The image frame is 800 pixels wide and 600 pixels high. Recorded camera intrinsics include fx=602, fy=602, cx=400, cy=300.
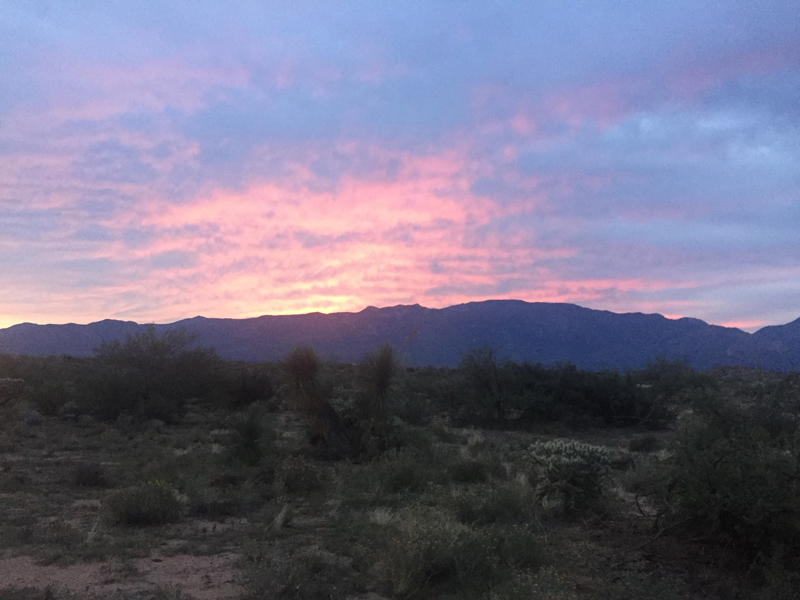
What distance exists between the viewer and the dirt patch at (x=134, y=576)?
7008mm

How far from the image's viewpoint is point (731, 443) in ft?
25.5

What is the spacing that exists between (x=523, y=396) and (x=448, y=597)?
22953mm

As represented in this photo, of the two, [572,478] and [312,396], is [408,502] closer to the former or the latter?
[572,478]

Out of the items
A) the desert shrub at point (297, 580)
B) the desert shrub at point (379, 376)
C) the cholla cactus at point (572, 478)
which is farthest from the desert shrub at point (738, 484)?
the desert shrub at point (379, 376)

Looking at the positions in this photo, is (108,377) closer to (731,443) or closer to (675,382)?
(731,443)

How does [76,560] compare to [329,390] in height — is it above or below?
below

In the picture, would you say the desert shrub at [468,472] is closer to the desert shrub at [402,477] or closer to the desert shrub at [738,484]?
the desert shrub at [402,477]

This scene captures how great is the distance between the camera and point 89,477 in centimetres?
1336

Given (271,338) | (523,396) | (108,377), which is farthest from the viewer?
(271,338)

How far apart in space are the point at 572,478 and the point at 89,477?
10.3m

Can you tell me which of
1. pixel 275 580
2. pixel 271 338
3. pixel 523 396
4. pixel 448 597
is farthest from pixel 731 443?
pixel 271 338

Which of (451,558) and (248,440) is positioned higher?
(248,440)

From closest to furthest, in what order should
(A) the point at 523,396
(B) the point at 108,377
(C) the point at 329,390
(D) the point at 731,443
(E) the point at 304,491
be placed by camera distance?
1. (D) the point at 731,443
2. (E) the point at 304,491
3. (C) the point at 329,390
4. (B) the point at 108,377
5. (A) the point at 523,396

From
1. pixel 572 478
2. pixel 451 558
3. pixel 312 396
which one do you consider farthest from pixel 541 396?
pixel 451 558
